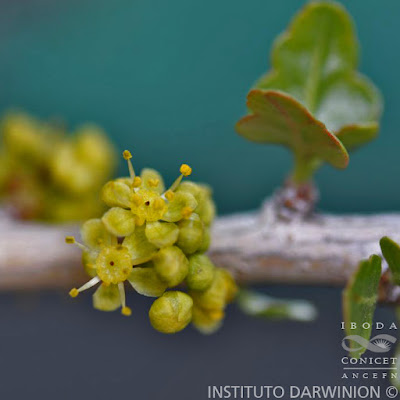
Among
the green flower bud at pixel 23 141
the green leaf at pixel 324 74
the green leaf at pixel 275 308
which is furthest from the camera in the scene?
the green flower bud at pixel 23 141

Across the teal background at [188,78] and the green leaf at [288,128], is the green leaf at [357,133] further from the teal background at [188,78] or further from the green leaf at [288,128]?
the teal background at [188,78]

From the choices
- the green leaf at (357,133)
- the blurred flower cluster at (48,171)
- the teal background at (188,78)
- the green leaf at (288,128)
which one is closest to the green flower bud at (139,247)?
the green leaf at (288,128)

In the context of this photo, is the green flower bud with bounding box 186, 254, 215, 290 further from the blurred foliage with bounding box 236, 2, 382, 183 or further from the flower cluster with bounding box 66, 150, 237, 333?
the blurred foliage with bounding box 236, 2, 382, 183

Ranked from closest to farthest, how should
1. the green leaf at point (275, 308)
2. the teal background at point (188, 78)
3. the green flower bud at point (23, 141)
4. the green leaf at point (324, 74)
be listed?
the green leaf at point (324, 74)
the green leaf at point (275, 308)
the green flower bud at point (23, 141)
the teal background at point (188, 78)

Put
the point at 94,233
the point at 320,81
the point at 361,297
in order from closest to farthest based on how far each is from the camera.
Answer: the point at 361,297 → the point at 94,233 → the point at 320,81

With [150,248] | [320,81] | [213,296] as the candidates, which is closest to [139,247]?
[150,248]

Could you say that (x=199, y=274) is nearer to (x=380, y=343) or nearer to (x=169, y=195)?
(x=169, y=195)

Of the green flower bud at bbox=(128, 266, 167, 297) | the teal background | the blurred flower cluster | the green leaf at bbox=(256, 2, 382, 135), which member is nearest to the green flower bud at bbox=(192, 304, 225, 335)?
the green flower bud at bbox=(128, 266, 167, 297)
